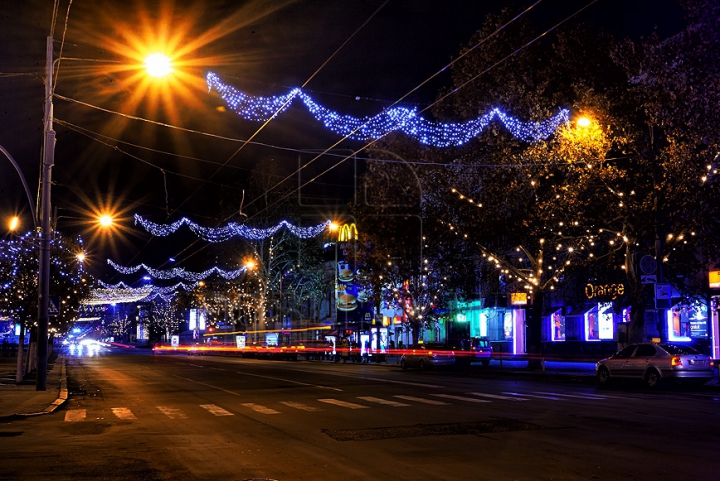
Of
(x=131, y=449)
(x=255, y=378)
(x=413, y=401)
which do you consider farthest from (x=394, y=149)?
(x=131, y=449)

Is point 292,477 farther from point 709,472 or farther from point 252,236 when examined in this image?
point 252,236

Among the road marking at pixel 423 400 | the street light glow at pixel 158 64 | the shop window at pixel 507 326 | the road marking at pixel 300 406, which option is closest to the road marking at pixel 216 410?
the road marking at pixel 300 406

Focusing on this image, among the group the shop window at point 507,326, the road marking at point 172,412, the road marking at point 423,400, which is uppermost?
the shop window at point 507,326

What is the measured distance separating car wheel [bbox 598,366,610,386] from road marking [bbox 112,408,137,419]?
15.9 meters

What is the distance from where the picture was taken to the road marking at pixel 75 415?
16.7 meters

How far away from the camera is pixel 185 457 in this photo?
11.0m

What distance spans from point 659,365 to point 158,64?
17070 millimetres

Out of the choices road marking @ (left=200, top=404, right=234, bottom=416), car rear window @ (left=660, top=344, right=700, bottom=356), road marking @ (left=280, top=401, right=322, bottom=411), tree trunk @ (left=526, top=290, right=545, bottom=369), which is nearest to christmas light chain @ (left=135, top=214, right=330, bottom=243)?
tree trunk @ (left=526, top=290, right=545, bottom=369)

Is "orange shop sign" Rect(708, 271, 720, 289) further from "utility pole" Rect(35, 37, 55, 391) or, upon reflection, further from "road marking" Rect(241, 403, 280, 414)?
"utility pole" Rect(35, 37, 55, 391)

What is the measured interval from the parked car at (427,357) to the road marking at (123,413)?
24979 millimetres

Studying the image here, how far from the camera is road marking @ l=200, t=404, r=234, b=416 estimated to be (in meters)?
17.1

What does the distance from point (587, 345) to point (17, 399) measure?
105ft

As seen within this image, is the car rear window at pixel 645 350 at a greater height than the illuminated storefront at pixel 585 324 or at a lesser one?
lesser

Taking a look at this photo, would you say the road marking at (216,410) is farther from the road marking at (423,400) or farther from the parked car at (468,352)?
the parked car at (468,352)
